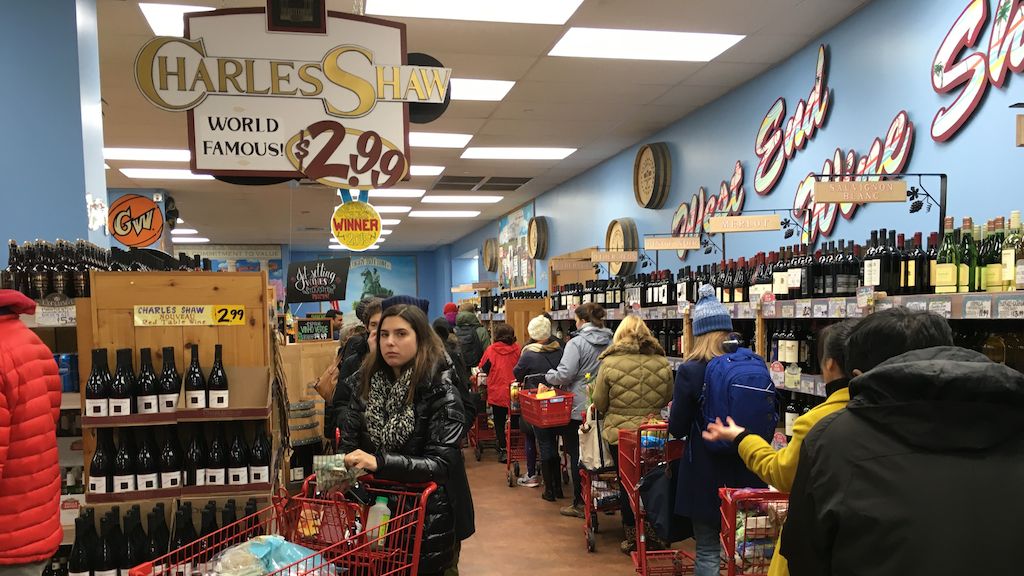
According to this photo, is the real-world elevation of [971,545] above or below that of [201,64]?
below

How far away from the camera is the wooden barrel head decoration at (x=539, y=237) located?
→ 41.2 ft

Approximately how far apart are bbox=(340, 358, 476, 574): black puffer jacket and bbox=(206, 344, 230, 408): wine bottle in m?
0.63

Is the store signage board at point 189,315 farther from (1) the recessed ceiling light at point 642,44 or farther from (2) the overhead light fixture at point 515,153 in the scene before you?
(2) the overhead light fixture at point 515,153

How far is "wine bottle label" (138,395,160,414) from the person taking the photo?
114 inches

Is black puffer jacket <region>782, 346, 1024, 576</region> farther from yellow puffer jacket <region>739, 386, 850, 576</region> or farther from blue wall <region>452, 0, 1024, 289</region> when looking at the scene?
blue wall <region>452, 0, 1024, 289</region>

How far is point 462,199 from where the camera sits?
1316 cm

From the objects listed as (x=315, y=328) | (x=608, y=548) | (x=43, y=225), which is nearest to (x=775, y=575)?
(x=608, y=548)

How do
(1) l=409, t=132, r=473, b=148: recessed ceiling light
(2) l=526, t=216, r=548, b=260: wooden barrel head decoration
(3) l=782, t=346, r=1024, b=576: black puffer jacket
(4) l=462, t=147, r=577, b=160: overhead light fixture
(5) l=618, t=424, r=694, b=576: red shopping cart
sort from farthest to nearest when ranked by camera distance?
(2) l=526, t=216, r=548, b=260: wooden barrel head decoration < (4) l=462, t=147, r=577, b=160: overhead light fixture < (1) l=409, t=132, r=473, b=148: recessed ceiling light < (5) l=618, t=424, r=694, b=576: red shopping cart < (3) l=782, t=346, r=1024, b=576: black puffer jacket

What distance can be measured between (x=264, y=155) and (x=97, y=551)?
189 cm

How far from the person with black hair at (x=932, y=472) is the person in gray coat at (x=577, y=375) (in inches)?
168

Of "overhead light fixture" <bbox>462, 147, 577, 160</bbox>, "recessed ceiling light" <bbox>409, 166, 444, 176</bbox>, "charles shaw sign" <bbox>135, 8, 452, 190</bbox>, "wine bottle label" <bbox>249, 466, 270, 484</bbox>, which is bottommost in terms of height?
"wine bottle label" <bbox>249, 466, 270, 484</bbox>

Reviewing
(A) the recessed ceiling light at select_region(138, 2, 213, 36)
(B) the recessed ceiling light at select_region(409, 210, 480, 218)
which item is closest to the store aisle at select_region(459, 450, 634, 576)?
(A) the recessed ceiling light at select_region(138, 2, 213, 36)

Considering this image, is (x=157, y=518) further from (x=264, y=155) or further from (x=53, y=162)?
(x=53, y=162)

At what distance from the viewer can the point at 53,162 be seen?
12.8 ft
